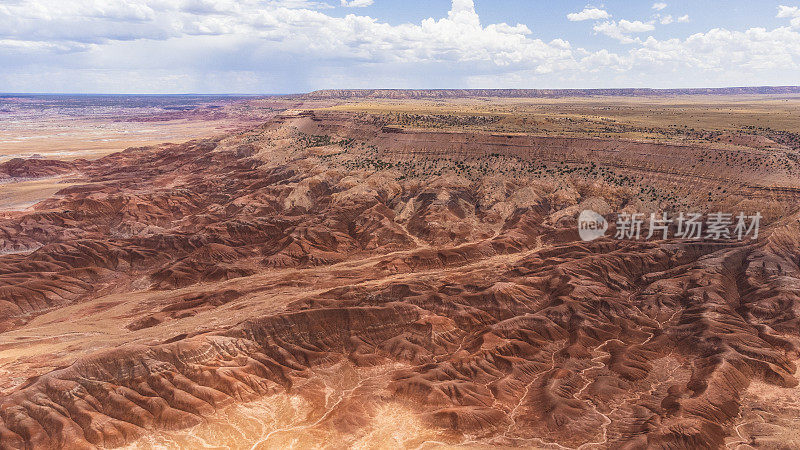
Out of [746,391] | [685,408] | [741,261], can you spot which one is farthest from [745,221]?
[685,408]

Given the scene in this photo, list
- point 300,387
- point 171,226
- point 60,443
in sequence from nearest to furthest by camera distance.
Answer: point 60,443, point 300,387, point 171,226

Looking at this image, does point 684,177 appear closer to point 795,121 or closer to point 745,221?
point 745,221

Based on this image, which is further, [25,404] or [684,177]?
[684,177]

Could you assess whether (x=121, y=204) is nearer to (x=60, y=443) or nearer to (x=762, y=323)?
(x=60, y=443)

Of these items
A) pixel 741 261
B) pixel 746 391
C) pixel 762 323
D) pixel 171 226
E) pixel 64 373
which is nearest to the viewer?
pixel 64 373

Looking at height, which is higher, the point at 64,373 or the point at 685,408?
the point at 64,373

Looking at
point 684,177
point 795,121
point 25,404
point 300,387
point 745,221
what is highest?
point 795,121
